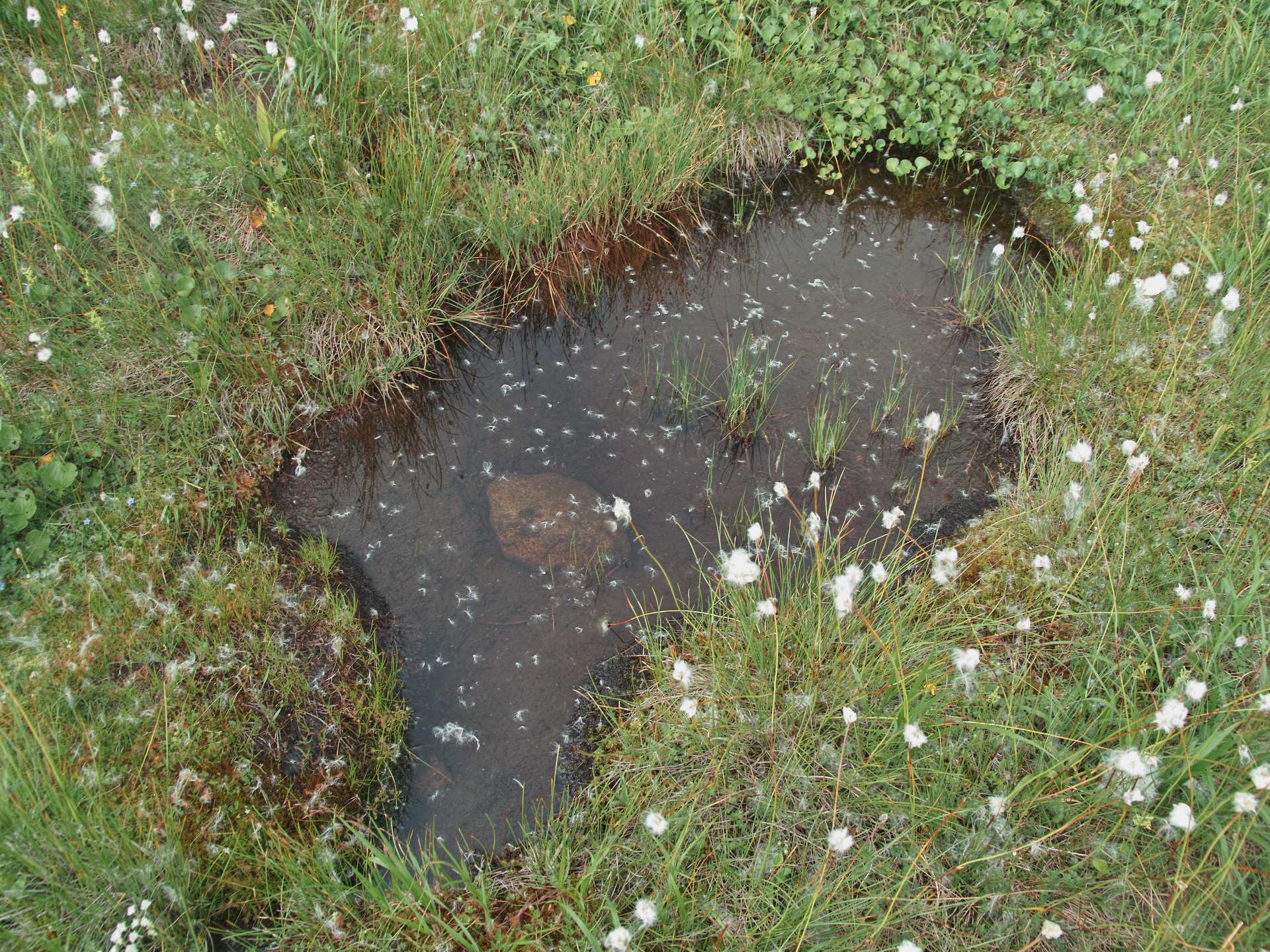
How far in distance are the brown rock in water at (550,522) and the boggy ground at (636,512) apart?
2.07 ft

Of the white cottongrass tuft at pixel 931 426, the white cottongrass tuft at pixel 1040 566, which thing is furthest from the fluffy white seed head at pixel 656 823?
the white cottongrass tuft at pixel 931 426

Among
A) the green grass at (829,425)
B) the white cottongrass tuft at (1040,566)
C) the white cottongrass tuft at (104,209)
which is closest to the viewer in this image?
the white cottongrass tuft at (1040,566)

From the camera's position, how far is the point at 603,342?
15.3 feet

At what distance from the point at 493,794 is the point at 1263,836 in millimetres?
2407

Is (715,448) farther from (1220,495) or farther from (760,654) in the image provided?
(1220,495)

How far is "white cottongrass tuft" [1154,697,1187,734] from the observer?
2.06 metres

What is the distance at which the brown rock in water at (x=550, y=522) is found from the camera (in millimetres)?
3723

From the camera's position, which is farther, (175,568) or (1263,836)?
(175,568)

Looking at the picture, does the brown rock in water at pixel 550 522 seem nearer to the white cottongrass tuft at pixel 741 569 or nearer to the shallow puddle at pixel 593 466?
the shallow puddle at pixel 593 466

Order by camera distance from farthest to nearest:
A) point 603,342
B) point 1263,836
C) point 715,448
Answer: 1. point 603,342
2. point 715,448
3. point 1263,836

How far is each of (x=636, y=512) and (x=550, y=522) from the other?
42 cm

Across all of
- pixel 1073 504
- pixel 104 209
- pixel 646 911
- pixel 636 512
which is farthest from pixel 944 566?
pixel 104 209

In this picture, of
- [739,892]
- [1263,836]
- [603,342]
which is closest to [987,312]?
[603,342]

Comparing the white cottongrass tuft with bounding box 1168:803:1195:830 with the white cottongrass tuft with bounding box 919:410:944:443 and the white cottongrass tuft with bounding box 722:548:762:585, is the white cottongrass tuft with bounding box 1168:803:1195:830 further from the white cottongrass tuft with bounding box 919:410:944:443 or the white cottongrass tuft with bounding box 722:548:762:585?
the white cottongrass tuft with bounding box 919:410:944:443
